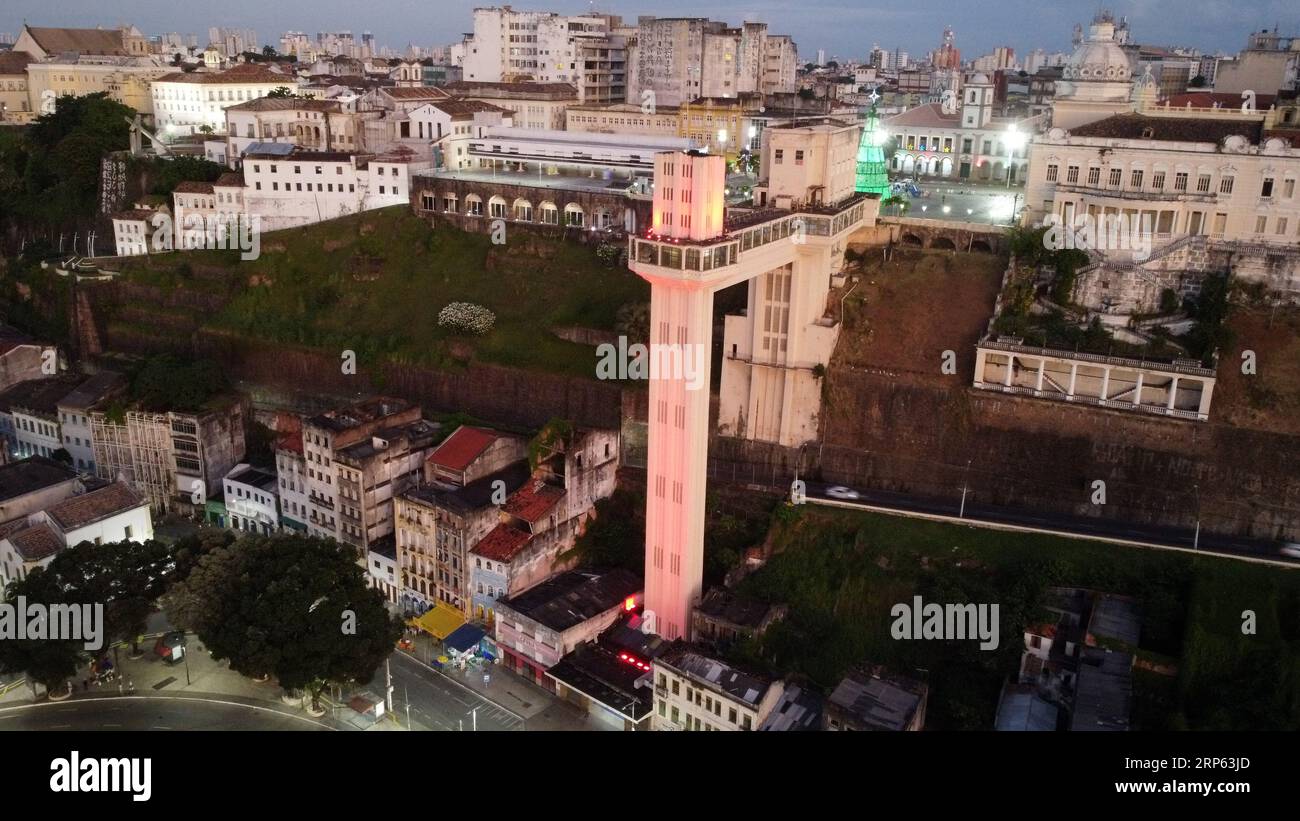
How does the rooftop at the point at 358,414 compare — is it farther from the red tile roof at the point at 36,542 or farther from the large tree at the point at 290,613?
the red tile roof at the point at 36,542

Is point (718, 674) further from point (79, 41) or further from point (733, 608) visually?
point (79, 41)

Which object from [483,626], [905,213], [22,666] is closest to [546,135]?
[905,213]

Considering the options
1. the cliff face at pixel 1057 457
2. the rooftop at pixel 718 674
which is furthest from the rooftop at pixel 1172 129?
the rooftop at pixel 718 674

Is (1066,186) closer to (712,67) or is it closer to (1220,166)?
(1220,166)

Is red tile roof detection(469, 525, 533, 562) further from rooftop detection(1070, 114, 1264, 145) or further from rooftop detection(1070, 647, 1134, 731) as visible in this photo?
rooftop detection(1070, 114, 1264, 145)

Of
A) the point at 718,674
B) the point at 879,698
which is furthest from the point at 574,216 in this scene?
the point at 879,698

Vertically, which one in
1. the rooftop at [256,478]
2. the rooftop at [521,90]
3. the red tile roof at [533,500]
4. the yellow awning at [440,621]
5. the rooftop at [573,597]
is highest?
the rooftop at [521,90]
